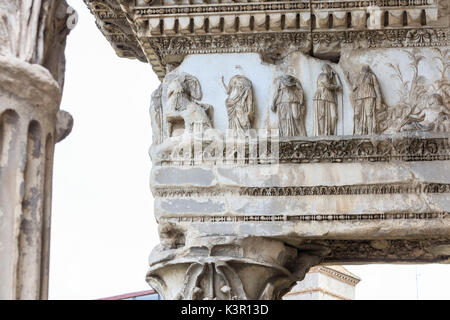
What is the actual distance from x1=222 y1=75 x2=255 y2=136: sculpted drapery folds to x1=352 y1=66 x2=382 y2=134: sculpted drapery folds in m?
0.97

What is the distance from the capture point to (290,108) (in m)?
9.36

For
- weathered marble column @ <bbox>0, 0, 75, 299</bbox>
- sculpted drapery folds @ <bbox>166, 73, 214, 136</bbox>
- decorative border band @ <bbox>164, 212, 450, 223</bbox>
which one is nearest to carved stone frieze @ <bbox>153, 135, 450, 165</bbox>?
sculpted drapery folds @ <bbox>166, 73, 214, 136</bbox>

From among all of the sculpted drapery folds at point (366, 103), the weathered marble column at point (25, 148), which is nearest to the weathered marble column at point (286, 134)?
the sculpted drapery folds at point (366, 103)

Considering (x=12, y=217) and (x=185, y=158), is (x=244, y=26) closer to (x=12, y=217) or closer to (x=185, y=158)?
(x=185, y=158)

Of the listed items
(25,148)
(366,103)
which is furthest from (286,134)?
(25,148)

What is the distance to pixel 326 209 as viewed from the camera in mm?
8984

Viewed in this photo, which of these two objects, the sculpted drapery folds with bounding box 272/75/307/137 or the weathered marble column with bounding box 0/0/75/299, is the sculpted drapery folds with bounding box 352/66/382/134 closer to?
the sculpted drapery folds with bounding box 272/75/307/137

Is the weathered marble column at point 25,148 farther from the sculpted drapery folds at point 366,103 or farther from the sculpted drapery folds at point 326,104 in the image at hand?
the sculpted drapery folds at point 366,103

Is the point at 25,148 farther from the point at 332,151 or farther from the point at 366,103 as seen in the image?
the point at 366,103

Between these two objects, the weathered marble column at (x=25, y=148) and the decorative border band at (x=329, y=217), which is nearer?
the weathered marble column at (x=25, y=148)

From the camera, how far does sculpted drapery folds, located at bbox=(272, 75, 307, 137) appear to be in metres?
9.32

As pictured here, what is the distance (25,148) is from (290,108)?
3.59 m

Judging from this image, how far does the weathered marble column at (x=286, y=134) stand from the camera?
895 centimetres

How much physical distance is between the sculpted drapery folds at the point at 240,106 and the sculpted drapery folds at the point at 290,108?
0.24 metres
